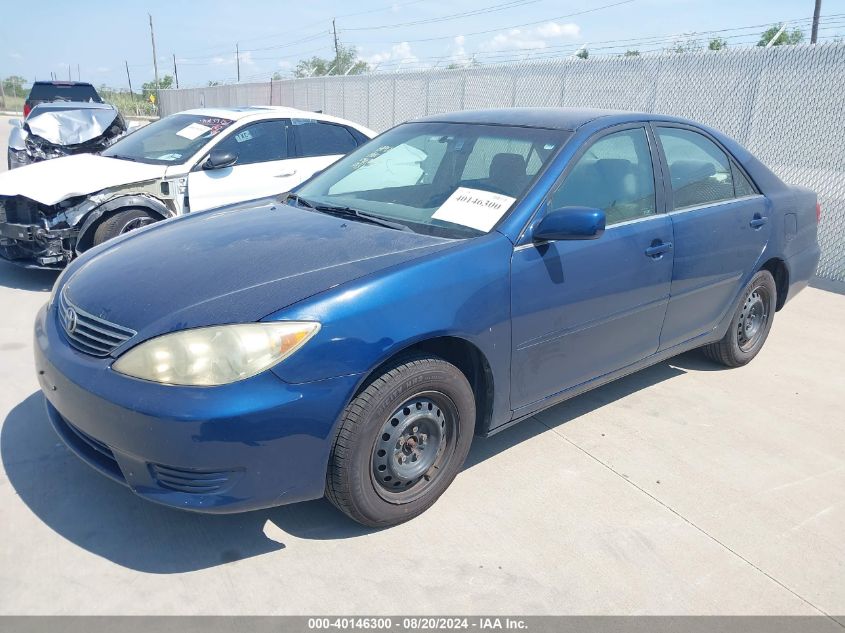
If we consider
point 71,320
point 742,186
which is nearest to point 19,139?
point 71,320

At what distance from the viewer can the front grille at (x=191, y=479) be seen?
2412 millimetres

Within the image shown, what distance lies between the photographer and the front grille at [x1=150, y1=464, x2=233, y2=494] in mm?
2412

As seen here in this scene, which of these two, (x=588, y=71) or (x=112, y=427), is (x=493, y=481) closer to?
(x=112, y=427)

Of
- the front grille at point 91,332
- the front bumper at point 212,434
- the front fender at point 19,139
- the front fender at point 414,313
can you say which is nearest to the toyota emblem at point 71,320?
the front grille at point 91,332

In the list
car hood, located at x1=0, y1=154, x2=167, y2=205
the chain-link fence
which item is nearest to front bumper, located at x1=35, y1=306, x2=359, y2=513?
car hood, located at x1=0, y1=154, x2=167, y2=205

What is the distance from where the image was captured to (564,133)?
347 centimetres

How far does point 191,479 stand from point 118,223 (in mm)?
4043

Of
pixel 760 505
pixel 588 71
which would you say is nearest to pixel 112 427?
pixel 760 505

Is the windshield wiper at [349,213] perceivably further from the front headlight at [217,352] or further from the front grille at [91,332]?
the front grille at [91,332]

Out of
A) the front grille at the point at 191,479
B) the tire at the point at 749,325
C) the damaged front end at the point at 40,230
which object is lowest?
the tire at the point at 749,325

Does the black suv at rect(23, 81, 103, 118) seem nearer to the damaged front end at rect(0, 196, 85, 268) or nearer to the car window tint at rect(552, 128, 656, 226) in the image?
the damaged front end at rect(0, 196, 85, 268)

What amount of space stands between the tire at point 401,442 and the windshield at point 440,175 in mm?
724

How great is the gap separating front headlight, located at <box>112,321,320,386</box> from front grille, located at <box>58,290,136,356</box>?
0.52 feet

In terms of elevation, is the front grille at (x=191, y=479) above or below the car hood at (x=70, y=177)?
below
